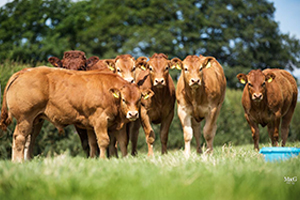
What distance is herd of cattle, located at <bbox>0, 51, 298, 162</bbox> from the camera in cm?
657

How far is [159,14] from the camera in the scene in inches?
1193

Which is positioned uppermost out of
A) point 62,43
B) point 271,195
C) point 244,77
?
point 271,195

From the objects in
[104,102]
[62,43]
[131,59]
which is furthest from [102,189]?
[62,43]

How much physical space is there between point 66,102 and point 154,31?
2281cm

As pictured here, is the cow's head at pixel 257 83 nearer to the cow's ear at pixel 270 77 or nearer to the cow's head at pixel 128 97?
the cow's ear at pixel 270 77

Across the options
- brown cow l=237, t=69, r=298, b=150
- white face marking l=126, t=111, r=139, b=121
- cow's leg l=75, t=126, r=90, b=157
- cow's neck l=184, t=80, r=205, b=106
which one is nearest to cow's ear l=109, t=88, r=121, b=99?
white face marking l=126, t=111, r=139, b=121

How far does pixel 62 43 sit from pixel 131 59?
74.7 ft

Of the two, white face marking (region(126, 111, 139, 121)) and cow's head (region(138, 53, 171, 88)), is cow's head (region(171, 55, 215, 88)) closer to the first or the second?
cow's head (region(138, 53, 171, 88))

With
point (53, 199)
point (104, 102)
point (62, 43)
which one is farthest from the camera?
point (62, 43)

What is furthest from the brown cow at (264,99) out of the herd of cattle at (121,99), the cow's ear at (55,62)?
the cow's ear at (55,62)

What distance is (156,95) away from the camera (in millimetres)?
7820

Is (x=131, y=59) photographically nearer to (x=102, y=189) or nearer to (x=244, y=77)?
(x=244, y=77)

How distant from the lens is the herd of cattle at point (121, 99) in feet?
21.6

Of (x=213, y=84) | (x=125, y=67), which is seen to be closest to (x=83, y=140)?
(x=125, y=67)
